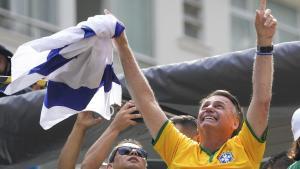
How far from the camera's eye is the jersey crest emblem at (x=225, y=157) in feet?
22.6

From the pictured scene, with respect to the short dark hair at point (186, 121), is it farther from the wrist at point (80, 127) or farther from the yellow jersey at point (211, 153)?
the yellow jersey at point (211, 153)

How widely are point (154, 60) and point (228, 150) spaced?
15270 mm

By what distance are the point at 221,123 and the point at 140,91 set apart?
1.61 feet

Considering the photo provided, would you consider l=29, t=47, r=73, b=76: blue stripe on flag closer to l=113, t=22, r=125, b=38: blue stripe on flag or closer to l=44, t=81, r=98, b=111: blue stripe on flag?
l=44, t=81, r=98, b=111: blue stripe on flag

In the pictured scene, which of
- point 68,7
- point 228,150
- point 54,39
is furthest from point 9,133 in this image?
point 68,7

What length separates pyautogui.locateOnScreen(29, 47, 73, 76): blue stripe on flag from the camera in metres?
7.39

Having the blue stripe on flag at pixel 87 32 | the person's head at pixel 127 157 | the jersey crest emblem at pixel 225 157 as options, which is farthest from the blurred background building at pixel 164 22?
the jersey crest emblem at pixel 225 157

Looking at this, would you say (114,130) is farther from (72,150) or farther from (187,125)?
(187,125)

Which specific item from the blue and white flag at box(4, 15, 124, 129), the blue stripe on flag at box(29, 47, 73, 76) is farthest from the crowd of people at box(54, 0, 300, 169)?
the blue stripe on flag at box(29, 47, 73, 76)

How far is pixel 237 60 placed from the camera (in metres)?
8.55

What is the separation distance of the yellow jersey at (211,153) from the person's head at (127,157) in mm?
996

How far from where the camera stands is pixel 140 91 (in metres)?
7.17

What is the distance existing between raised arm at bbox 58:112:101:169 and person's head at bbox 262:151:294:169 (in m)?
1.20

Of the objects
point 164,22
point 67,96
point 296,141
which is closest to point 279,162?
point 296,141
